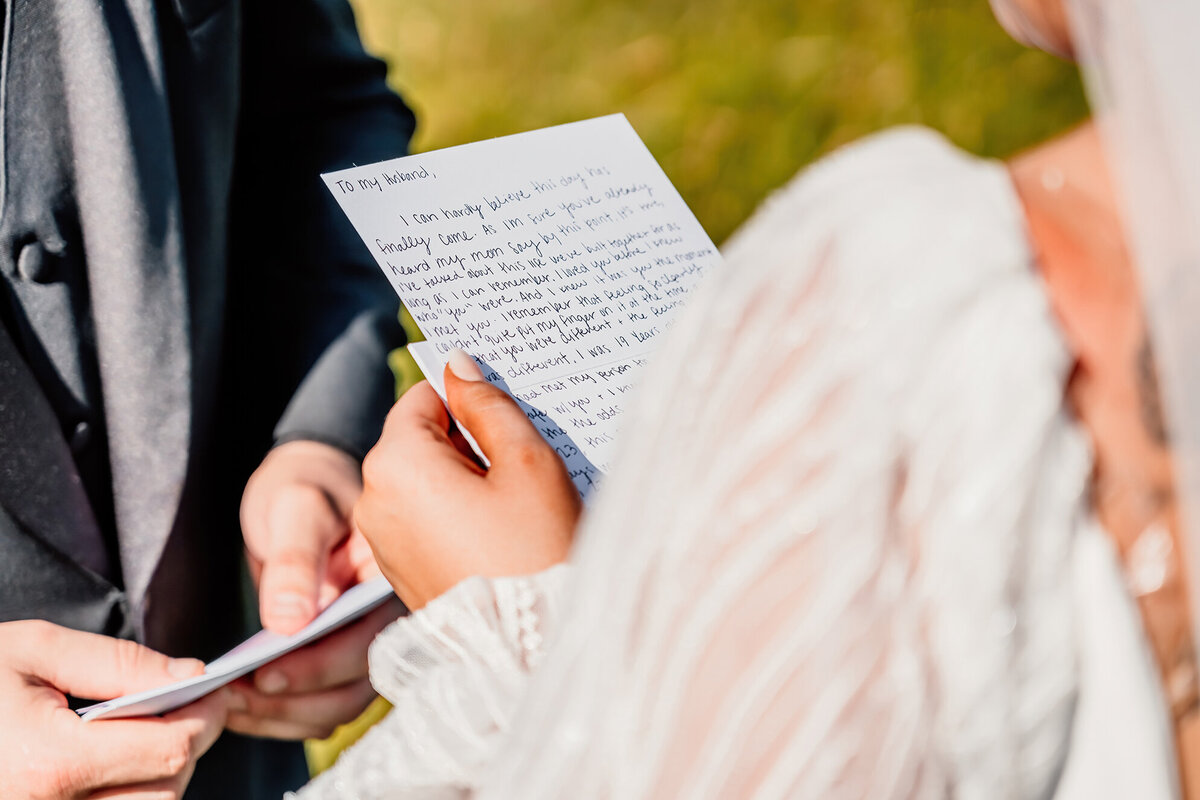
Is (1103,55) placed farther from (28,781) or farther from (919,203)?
(28,781)

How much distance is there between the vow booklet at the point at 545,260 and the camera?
2.53 feet

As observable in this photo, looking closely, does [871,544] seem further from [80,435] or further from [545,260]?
[80,435]

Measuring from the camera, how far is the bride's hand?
647 mm

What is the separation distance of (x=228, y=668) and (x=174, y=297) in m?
0.35

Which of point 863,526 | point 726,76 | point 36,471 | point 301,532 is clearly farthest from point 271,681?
point 726,76

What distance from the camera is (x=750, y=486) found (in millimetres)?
403

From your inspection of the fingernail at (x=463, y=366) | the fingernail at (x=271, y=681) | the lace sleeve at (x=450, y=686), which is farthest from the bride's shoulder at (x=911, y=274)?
the fingernail at (x=271, y=681)

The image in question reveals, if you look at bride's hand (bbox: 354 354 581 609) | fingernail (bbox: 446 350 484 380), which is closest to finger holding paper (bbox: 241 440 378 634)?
bride's hand (bbox: 354 354 581 609)

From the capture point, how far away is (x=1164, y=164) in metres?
0.43

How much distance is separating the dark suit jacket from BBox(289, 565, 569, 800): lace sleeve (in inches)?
16.3

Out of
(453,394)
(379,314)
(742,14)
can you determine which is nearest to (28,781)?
(453,394)

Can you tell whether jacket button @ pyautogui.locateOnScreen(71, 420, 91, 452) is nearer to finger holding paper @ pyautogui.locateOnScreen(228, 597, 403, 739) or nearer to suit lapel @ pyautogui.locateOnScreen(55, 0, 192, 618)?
suit lapel @ pyautogui.locateOnScreen(55, 0, 192, 618)

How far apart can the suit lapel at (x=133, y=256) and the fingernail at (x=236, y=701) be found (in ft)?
0.48

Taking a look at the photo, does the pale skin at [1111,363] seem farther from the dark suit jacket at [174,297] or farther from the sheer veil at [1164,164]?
the dark suit jacket at [174,297]
